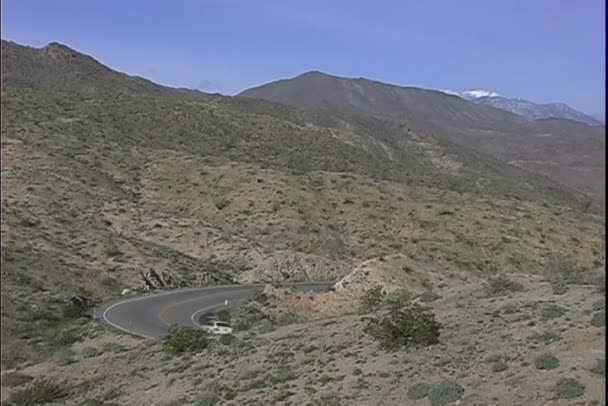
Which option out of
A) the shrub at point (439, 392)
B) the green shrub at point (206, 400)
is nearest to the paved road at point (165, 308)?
the green shrub at point (206, 400)

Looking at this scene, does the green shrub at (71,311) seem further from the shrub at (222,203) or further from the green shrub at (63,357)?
the shrub at (222,203)

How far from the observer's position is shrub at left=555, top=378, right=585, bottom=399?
49.2ft

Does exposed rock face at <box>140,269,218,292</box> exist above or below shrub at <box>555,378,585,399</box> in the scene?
below

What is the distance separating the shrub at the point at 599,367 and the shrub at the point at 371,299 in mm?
13023

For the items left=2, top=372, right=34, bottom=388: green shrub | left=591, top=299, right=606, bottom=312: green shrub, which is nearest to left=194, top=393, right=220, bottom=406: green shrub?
left=2, top=372, right=34, bottom=388: green shrub

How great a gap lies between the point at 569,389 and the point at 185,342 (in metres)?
13.8

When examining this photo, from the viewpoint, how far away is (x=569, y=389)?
1514 centimetres

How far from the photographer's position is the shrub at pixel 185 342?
25.3 m

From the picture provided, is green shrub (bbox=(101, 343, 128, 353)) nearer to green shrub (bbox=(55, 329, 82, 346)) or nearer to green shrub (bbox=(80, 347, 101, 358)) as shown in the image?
green shrub (bbox=(80, 347, 101, 358))

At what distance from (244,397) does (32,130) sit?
58492 millimetres

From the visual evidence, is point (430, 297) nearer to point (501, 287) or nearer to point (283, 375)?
point (501, 287)

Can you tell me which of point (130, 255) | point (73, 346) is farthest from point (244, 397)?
point (130, 255)

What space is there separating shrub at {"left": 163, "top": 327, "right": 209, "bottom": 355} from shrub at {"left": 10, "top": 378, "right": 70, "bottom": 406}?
4.07 meters

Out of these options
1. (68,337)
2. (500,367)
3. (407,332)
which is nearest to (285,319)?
(68,337)
